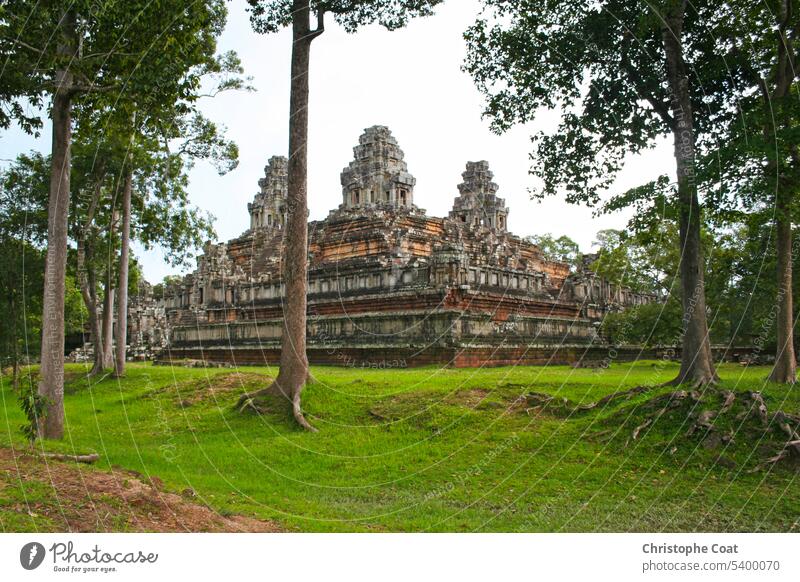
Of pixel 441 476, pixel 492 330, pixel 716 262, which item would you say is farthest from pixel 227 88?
pixel 716 262

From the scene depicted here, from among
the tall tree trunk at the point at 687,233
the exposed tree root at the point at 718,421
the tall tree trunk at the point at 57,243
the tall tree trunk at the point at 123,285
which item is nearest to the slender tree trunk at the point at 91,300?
the tall tree trunk at the point at 123,285

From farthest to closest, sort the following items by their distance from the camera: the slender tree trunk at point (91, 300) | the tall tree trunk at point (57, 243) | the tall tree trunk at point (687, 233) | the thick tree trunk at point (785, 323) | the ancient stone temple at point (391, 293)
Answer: the slender tree trunk at point (91, 300)
the ancient stone temple at point (391, 293)
the thick tree trunk at point (785, 323)
the tall tree trunk at point (687, 233)
the tall tree trunk at point (57, 243)

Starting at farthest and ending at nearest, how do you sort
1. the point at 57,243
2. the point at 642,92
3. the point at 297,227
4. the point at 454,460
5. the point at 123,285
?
the point at 123,285
the point at 297,227
the point at 642,92
the point at 57,243
the point at 454,460

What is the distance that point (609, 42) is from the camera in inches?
580

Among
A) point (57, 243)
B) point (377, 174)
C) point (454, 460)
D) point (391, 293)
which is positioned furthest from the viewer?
point (377, 174)

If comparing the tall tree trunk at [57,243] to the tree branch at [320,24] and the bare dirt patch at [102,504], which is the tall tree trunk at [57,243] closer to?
the bare dirt patch at [102,504]

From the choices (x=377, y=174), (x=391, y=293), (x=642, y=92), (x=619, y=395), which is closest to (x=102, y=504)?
(x=619, y=395)

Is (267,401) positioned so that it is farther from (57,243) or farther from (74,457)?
(57,243)

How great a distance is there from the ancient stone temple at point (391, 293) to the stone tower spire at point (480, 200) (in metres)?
0.28

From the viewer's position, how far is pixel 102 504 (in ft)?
26.8

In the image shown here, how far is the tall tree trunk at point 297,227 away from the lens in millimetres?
14766

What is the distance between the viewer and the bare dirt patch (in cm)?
760

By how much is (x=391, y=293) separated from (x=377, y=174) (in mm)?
16697

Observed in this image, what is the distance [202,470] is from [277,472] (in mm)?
1360
